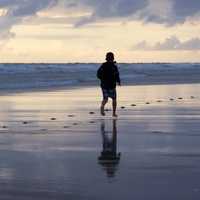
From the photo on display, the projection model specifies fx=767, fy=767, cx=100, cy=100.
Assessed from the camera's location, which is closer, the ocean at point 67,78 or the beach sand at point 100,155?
the beach sand at point 100,155

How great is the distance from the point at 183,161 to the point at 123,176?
4.89 ft

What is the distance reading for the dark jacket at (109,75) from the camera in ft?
68.5

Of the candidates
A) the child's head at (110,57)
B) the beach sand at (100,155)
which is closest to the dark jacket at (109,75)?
the child's head at (110,57)

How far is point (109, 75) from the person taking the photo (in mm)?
20922

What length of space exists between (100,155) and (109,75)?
9.31 m

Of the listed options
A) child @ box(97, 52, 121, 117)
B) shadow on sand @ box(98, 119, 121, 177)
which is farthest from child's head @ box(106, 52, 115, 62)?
shadow on sand @ box(98, 119, 121, 177)

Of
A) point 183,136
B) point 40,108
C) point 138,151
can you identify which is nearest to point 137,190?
point 138,151

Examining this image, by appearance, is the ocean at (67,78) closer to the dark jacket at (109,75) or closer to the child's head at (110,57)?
the dark jacket at (109,75)

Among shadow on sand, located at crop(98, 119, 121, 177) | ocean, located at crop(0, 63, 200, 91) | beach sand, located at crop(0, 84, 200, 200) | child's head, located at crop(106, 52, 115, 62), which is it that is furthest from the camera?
ocean, located at crop(0, 63, 200, 91)

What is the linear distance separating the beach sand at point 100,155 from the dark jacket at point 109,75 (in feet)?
2.74

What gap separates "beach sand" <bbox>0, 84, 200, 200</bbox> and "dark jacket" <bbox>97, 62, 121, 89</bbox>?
835 millimetres

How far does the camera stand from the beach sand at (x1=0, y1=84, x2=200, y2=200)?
Result: 28.7 feet

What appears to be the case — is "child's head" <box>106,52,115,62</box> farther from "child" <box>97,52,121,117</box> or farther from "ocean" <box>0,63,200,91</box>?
"ocean" <box>0,63,200,91</box>

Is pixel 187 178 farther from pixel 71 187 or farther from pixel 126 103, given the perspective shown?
pixel 126 103
